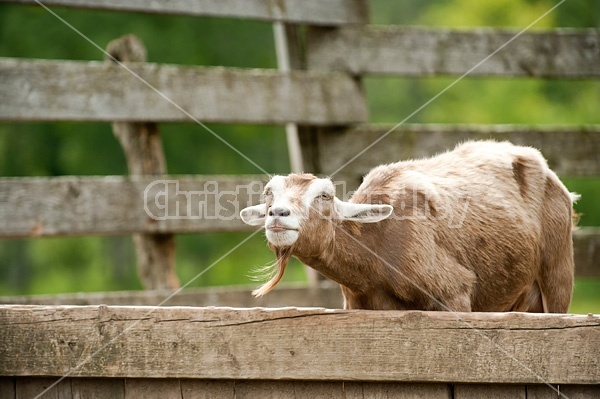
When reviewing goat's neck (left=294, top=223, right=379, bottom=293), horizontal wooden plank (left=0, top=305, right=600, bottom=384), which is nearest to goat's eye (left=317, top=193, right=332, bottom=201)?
goat's neck (left=294, top=223, right=379, bottom=293)

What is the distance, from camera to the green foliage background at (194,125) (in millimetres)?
16219

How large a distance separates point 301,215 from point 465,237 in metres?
1.21

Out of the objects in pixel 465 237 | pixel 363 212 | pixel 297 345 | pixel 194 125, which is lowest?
pixel 297 345

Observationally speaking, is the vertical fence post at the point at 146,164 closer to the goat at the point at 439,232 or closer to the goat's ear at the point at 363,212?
the goat at the point at 439,232

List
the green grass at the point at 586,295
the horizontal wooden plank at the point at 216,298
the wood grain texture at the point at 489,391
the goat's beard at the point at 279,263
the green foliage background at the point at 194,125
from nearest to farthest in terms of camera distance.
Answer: the wood grain texture at the point at 489,391
the goat's beard at the point at 279,263
the horizontal wooden plank at the point at 216,298
the green foliage background at the point at 194,125
the green grass at the point at 586,295

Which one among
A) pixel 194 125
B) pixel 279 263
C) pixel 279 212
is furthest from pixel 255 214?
pixel 194 125

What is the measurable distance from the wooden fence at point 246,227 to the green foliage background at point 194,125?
9.06 m

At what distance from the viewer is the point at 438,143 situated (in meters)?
6.78

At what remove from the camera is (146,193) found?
5.94m

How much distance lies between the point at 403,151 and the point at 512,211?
5.26 feet

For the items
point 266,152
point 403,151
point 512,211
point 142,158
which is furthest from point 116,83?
point 266,152

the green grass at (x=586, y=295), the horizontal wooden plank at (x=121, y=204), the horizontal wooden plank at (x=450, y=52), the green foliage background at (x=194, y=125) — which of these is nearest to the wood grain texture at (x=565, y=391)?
the horizontal wooden plank at (x=121, y=204)

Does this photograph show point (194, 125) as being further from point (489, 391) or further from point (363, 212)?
point (489, 391)

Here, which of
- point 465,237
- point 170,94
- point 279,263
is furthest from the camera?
point 170,94
